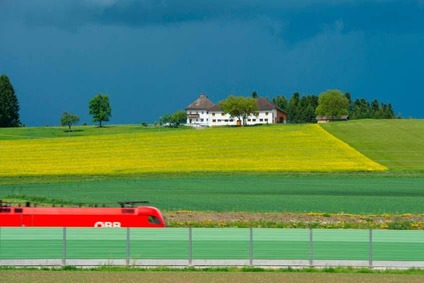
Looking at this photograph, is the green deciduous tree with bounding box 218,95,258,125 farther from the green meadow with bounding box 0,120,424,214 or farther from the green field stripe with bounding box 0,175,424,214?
the green field stripe with bounding box 0,175,424,214

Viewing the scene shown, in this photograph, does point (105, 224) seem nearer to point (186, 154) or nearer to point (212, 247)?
point (212, 247)

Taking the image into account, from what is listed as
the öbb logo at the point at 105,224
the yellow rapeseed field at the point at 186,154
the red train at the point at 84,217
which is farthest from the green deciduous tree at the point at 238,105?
the öbb logo at the point at 105,224

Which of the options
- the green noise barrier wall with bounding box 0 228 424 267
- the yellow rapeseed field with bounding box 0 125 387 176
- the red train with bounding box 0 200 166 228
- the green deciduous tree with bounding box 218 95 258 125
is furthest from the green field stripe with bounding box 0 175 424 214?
the green deciduous tree with bounding box 218 95 258 125

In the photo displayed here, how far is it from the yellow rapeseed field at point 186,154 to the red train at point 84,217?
4074 centimetres

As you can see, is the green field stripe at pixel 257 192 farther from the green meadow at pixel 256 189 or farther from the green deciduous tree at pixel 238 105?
the green deciduous tree at pixel 238 105

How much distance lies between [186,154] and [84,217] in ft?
186

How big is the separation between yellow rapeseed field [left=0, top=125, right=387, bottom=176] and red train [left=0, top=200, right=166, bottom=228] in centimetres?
4074

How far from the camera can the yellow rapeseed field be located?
81.6 metres

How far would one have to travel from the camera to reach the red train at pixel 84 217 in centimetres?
3653

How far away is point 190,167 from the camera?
82250mm

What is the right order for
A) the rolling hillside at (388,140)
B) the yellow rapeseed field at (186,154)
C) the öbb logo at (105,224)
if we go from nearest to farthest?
1. the öbb logo at (105,224)
2. the yellow rapeseed field at (186,154)
3. the rolling hillside at (388,140)

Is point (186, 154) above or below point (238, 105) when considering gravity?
below

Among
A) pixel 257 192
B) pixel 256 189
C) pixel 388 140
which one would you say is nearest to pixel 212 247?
pixel 257 192

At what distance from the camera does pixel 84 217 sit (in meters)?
37.2
